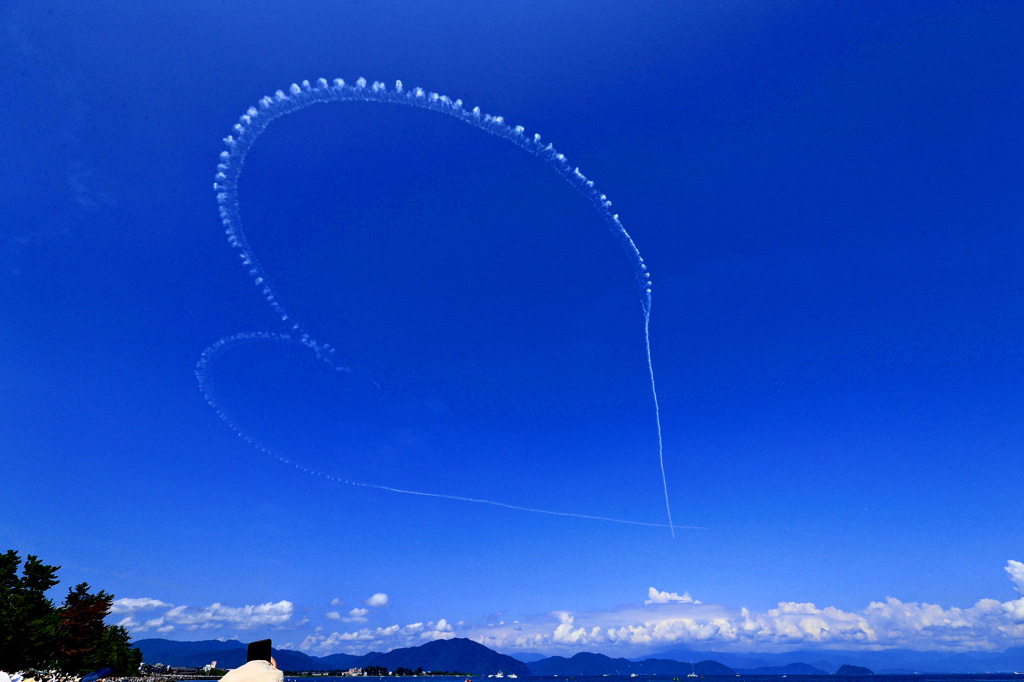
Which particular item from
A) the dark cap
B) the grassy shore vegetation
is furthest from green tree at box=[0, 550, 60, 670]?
the dark cap

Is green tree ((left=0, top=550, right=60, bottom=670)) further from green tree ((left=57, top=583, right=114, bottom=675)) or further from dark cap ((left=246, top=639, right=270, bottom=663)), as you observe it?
dark cap ((left=246, top=639, right=270, bottom=663))

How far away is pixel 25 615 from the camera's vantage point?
52.2 meters

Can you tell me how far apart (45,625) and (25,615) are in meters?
3.93

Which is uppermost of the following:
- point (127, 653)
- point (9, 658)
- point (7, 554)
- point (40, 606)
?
point (7, 554)

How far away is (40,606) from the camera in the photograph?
60.1 m

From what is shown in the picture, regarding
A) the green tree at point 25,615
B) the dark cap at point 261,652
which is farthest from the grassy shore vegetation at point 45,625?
the dark cap at point 261,652

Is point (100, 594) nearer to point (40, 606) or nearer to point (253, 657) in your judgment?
point (40, 606)

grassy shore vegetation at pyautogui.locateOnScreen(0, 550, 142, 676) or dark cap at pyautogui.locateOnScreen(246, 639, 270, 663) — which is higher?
dark cap at pyautogui.locateOnScreen(246, 639, 270, 663)

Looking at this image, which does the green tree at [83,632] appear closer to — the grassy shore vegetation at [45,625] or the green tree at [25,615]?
the grassy shore vegetation at [45,625]

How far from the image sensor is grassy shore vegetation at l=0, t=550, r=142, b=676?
168 ft

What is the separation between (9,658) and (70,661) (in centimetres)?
3525

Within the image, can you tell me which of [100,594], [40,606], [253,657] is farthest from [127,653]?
[253,657]

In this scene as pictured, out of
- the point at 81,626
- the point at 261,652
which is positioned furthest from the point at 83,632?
the point at 261,652

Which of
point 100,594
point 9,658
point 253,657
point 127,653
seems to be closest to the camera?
point 253,657
